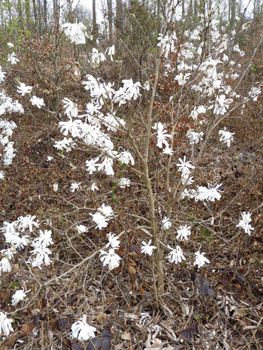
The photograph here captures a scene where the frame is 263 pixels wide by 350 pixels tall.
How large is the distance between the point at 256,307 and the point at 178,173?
1.77 metres

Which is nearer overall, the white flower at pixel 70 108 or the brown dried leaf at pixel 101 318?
the white flower at pixel 70 108

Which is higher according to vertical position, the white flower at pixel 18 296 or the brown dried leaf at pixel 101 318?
the white flower at pixel 18 296

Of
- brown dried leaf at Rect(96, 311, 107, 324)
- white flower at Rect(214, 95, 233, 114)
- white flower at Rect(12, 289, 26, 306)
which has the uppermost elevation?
white flower at Rect(214, 95, 233, 114)

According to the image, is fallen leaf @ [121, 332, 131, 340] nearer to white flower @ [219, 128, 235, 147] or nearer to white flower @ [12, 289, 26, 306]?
white flower @ [12, 289, 26, 306]

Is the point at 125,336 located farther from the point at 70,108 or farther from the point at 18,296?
the point at 70,108

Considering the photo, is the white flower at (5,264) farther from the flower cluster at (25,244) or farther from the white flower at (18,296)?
the white flower at (18,296)

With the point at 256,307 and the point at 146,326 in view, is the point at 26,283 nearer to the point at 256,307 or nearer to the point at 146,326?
the point at 146,326

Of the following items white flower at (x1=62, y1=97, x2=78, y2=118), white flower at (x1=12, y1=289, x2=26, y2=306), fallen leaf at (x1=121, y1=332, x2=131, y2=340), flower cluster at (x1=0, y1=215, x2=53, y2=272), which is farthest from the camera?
fallen leaf at (x1=121, y1=332, x2=131, y2=340)

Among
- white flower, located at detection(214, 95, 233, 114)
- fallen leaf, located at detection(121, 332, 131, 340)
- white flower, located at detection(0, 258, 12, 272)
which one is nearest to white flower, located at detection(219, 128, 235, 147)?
white flower, located at detection(214, 95, 233, 114)

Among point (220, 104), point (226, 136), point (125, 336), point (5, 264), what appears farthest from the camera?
point (226, 136)

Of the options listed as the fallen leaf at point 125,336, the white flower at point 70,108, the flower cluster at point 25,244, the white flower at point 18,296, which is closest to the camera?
the white flower at point 70,108

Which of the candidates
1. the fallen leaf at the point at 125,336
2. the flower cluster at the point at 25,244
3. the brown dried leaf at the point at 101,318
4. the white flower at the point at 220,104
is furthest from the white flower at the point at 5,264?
the white flower at the point at 220,104

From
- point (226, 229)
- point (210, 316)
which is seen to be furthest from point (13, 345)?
point (226, 229)

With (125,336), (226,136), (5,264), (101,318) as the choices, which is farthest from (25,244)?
(226,136)
